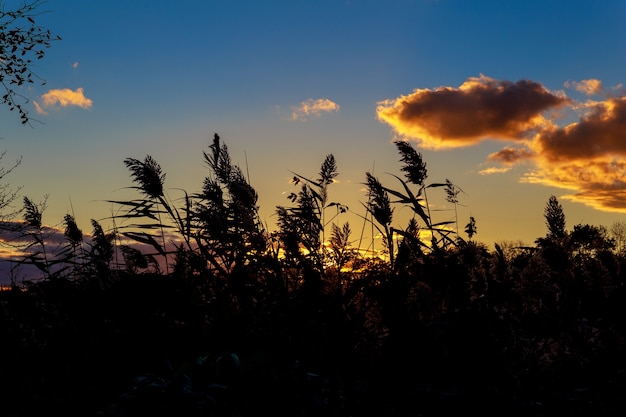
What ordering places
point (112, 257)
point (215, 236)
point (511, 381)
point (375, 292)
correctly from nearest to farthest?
1. point (511, 381)
2. point (375, 292)
3. point (215, 236)
4. point (112, 257)

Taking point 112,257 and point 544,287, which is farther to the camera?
point 112,257

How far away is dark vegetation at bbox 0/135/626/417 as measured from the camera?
436 cm

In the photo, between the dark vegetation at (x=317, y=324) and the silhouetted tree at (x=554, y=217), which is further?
the silhouetted tree at (x=554, y=217)

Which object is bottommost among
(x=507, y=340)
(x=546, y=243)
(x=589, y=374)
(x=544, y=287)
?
(x=589, y=374)

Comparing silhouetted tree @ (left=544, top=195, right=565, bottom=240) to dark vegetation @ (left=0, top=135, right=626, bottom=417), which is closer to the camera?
dark vegetation @ (left=0, top=135, right=626, bottom=417)

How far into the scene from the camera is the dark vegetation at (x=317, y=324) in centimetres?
436

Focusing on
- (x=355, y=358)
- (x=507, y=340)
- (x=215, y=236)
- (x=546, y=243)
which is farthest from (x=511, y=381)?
(x=215, y=236)

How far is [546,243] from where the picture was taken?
19.6 feet

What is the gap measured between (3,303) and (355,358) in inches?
→ 130

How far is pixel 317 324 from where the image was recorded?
14.6 ft

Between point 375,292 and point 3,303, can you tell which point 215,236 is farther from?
point 3,303

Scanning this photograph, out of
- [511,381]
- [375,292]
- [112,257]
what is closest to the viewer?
[511,381]

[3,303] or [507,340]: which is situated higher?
[3,303]

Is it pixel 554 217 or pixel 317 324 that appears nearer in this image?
pixel 317 324
